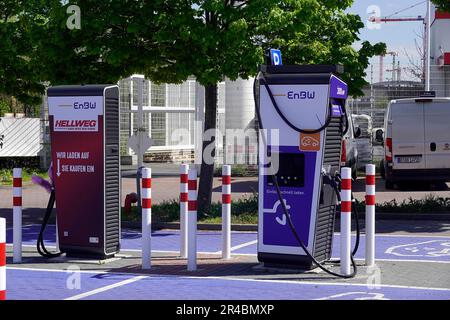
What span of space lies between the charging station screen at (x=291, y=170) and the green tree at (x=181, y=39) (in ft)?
14.7

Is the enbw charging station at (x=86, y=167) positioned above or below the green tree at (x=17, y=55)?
below

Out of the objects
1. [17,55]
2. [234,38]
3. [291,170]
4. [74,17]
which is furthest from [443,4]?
[17,55]

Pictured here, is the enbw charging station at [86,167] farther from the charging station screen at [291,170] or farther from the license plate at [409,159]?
the license plate at [409,159]

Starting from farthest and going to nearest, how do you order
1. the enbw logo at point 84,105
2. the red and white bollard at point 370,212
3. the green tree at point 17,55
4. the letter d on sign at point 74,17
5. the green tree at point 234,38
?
the green tree at point 17,55, the letter d on sign at point 74,17, the green tree at point 234,38, the enbw logo at point 84,105, the red and white bollard at point 370,212

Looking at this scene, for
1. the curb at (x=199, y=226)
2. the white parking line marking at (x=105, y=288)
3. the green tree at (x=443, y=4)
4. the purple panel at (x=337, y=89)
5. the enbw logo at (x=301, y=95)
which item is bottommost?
the white parking line marking at (x=105, y=288)

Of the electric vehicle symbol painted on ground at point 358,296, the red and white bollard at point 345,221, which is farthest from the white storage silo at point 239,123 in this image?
the electric vehicle symbol painted on ground at point 358,296

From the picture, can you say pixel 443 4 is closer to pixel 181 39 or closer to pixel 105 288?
pixel 181 39

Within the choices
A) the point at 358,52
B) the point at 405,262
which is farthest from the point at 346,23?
the point at 405,262

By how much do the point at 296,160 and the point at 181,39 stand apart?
211 inches

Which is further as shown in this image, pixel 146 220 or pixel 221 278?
pixel 146 220

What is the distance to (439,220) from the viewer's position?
16312mm

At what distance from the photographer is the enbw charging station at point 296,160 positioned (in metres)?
10.3

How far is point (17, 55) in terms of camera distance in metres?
23.7
